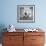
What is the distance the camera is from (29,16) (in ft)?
13.6

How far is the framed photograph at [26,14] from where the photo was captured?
13.5ft

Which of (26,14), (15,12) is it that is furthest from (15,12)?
(26,14)

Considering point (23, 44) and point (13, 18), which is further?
point (13, 18)

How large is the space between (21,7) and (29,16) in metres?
0.40

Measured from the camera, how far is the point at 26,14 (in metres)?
4.15

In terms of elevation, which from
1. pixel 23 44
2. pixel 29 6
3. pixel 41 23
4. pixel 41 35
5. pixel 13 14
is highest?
pixel 29 6

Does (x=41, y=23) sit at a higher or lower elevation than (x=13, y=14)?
lower

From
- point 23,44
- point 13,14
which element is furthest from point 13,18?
point 23,44

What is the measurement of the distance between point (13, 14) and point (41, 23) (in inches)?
38.4

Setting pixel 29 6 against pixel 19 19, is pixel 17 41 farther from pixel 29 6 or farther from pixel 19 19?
pixel 29 6

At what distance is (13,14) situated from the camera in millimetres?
4133

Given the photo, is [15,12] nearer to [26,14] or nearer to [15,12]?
[15,12]

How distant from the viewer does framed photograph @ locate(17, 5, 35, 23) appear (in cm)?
412

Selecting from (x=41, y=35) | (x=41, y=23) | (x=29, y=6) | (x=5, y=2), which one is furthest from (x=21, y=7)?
(x=41, y=35)
